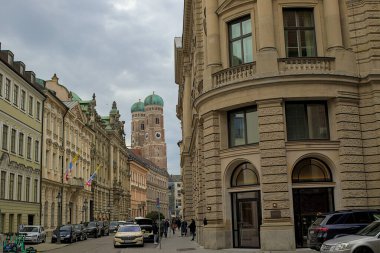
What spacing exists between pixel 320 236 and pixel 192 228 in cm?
2329

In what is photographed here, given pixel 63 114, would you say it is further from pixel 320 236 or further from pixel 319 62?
pixel 320 236

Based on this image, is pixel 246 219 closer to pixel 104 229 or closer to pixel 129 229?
pixel 129 229

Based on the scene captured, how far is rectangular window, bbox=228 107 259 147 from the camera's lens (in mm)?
24581

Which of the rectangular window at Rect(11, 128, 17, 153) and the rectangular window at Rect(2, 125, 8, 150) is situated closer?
the rectangular window at Rect(2, 125, 8, 150)

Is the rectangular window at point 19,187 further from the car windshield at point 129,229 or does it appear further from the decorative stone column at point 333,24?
the decorative stone column at point 333,24

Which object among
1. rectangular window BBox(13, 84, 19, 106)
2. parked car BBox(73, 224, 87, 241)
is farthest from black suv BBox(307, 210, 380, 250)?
rectangular window BBox(13, 84, 19, 106)

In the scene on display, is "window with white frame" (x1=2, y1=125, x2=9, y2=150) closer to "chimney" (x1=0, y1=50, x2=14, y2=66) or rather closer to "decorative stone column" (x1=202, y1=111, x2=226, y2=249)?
"chimney" (x1=0, y1=50, x2=14, y2=66)

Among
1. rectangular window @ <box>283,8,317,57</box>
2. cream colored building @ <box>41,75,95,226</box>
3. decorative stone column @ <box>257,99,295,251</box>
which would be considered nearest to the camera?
decorative stone column @ <box>257,99,295,251</box>

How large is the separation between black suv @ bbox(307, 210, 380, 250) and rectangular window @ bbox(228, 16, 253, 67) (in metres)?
9.64

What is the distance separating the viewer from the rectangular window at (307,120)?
2380 cm

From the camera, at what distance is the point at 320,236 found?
60.1 ft

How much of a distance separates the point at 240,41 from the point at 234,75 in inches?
82.0

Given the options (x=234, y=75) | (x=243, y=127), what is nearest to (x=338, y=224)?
(x=243, y=127)

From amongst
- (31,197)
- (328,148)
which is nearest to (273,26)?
(328,148)
